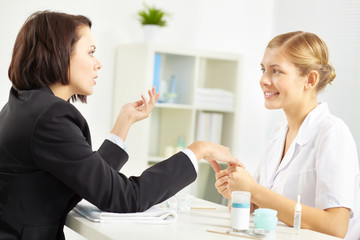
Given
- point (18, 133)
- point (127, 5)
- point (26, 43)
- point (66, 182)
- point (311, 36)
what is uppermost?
point (127, 5)

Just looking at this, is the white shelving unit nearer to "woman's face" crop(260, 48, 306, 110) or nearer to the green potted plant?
the green potted plant

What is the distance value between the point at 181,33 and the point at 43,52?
3055mm

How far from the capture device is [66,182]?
170 centimetres

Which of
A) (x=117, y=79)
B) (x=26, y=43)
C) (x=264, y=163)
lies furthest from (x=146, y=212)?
(x=117, y=79)

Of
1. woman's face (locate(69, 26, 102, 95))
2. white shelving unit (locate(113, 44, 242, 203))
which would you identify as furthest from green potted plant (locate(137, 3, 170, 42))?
woman's face (locate(69, 26, 102, 95))

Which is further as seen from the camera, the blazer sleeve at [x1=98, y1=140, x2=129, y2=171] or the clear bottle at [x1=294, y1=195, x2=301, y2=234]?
the blazer sleeve at [x1=98, y1=140, x2=129, y2=171]

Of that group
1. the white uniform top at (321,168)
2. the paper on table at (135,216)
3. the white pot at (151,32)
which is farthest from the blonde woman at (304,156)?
Answer: the white pot at (151,32)

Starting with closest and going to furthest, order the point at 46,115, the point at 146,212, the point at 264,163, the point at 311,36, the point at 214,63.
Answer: the point at 46,115 → the point at 146,212 → the point at 311,36 → the point at 264,163 → the point at 214,63

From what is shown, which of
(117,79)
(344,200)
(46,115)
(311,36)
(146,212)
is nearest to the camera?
(46,115)

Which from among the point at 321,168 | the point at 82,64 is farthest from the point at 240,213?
the point at 82,64

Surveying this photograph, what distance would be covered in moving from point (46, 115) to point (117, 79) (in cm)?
279

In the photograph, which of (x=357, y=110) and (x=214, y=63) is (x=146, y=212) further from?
(x=214, y=63)

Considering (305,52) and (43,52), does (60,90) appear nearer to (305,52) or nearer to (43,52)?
(43,52)

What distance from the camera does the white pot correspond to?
429cm
